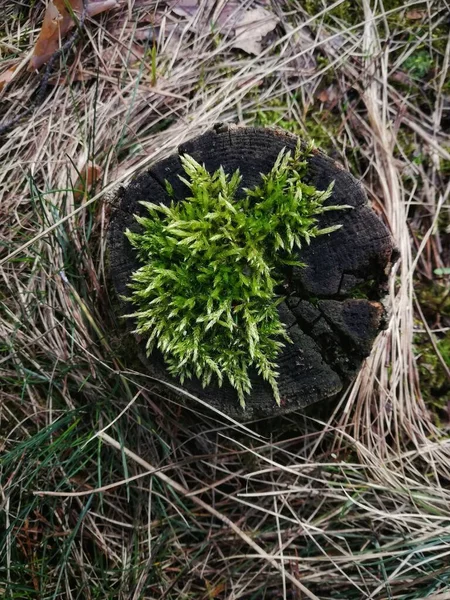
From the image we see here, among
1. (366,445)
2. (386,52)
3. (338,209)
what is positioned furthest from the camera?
(386,52)

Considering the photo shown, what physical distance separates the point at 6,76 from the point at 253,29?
121cm

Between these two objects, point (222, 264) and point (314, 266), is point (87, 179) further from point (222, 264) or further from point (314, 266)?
point (314, 266)

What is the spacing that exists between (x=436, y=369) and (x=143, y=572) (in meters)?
1.68

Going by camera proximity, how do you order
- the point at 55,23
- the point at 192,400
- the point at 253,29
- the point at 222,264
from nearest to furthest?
the point at 222,264
the point at 192,400
the point at 55,23
the point at 253,29

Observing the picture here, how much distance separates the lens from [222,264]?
73.3 inches

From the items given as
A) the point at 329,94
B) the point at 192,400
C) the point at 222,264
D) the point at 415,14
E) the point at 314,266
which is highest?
the point at 415,14

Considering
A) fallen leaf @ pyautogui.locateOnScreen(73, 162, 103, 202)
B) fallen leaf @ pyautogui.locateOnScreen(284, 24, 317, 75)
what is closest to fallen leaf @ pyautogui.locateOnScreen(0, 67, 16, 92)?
fallen leaf @ pyautogui.locateOnScreen(73, 162, 103, 202)

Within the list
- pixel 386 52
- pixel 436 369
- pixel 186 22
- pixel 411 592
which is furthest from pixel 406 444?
pixel 186 22

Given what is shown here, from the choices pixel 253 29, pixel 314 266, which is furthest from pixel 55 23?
pixel 314 266

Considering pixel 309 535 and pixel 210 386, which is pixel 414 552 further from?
pixel 210 386

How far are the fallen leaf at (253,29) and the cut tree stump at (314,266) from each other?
31.5 inches

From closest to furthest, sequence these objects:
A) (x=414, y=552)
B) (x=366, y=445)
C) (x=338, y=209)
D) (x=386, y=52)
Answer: (x=338, y=209), (x=414, y=552), (x=366, y=445), (x=386, y=52)

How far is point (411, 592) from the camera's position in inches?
86.7

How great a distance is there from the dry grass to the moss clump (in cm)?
40
